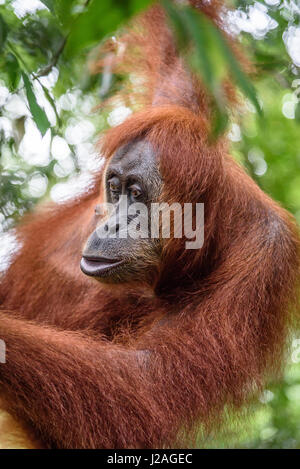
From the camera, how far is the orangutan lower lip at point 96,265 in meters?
3.21

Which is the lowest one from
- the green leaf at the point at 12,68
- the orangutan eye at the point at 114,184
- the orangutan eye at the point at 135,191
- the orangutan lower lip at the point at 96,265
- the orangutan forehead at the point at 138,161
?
the orangutan lower lip at the point at 96,265

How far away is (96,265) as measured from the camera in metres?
3.23

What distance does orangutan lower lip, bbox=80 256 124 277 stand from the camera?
3.21 m

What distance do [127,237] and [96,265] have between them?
25 cm

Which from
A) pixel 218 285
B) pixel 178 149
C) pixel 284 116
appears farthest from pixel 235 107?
pixel 284 116

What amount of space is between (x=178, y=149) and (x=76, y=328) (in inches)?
51.3

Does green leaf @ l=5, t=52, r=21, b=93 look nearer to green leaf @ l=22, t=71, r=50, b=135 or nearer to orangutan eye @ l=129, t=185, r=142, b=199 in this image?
green leaf @ l=22, t=71, r=50, b=135

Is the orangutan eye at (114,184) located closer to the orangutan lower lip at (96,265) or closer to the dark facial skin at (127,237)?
the dark facial skin at (127,237)

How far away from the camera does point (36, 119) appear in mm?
2068

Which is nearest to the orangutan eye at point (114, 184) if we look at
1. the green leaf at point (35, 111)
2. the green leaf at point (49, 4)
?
the green leaf at point (35, 111)

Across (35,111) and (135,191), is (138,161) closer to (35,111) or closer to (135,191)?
(135,191)

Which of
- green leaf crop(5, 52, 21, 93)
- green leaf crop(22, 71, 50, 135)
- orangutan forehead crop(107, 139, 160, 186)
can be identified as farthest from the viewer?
orangutan forehead crop(107, 139, 160, 186)

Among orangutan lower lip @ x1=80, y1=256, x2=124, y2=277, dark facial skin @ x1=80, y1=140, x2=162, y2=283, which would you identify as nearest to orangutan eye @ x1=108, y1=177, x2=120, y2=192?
dark facial skin @ x1=80, y1=140, x2=162, y2=283

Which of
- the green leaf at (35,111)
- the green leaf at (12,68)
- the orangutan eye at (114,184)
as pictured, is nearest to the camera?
the green leaf at (35,111)
